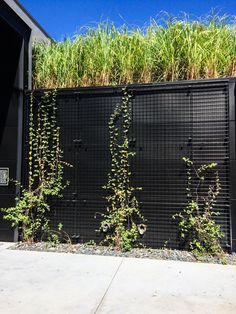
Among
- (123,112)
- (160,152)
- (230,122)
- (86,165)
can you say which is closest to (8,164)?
(86,165)

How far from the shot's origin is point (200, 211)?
488 cm

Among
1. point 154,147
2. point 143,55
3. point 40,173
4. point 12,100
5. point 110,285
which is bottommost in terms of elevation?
point 110,285

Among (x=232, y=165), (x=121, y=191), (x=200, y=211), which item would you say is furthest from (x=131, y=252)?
(x=232, y=165)

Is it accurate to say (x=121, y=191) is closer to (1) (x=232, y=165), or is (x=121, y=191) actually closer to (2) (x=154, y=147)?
(2) (x=154, y=147)

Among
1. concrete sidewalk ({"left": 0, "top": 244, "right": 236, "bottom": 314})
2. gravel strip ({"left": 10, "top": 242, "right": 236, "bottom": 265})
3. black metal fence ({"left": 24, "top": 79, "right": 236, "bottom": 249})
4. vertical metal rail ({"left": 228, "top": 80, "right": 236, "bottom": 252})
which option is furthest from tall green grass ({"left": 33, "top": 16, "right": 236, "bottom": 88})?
concrete sidewalk ({"left": 0, "top": 244, "right": 236, "bottom": 314})

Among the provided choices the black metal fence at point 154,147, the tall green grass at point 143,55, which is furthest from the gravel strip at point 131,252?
the tall green grass at point 143,55

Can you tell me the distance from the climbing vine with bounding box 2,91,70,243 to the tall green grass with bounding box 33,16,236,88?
2.03 feet

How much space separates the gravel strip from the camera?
4559 millimetres

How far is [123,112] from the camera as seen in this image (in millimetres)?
5273

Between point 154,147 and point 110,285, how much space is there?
2275mm

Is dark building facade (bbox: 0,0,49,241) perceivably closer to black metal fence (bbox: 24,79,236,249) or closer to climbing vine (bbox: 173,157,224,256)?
black metal fence (bbox: 24,79,236,249)

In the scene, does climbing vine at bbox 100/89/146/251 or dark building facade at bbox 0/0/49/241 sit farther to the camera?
dark building facade at bbox 0/0/49/241

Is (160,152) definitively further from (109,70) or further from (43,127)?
(43,127)

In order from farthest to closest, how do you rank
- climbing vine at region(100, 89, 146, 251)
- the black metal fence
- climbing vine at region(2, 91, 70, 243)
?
1. climbing vine at region(2, 91, 70, 243)
2. climbing vine at region(100, 89, 146, 251)
3. the black metal fence
